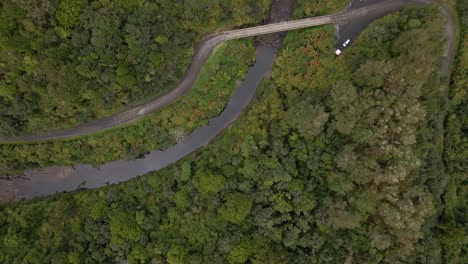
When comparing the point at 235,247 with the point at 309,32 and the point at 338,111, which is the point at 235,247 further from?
the point at 309,32

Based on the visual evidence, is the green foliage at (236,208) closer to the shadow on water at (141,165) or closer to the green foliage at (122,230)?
the shadow on water at (141,165)

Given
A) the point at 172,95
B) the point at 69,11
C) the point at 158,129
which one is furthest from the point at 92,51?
the point at 158,129

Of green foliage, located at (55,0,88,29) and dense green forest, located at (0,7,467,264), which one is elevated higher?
green foliage, located at (55,0,88,29)

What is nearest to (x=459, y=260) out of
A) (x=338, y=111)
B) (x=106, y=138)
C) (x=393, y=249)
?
(x=393, y=249)

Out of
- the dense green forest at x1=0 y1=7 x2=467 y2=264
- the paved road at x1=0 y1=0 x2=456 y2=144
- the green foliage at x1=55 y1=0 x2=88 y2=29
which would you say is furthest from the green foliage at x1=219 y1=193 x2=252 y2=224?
the green foliage at x1=55 y1=0 x2=88 y2=29

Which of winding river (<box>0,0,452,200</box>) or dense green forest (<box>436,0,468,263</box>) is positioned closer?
dense green forest (<box>436,0,468,263</box>)

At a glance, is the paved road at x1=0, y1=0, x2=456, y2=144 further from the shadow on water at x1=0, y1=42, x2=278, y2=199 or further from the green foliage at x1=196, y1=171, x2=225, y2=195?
the green foliage at x1=196, y1=171, x2=225, y2=195
